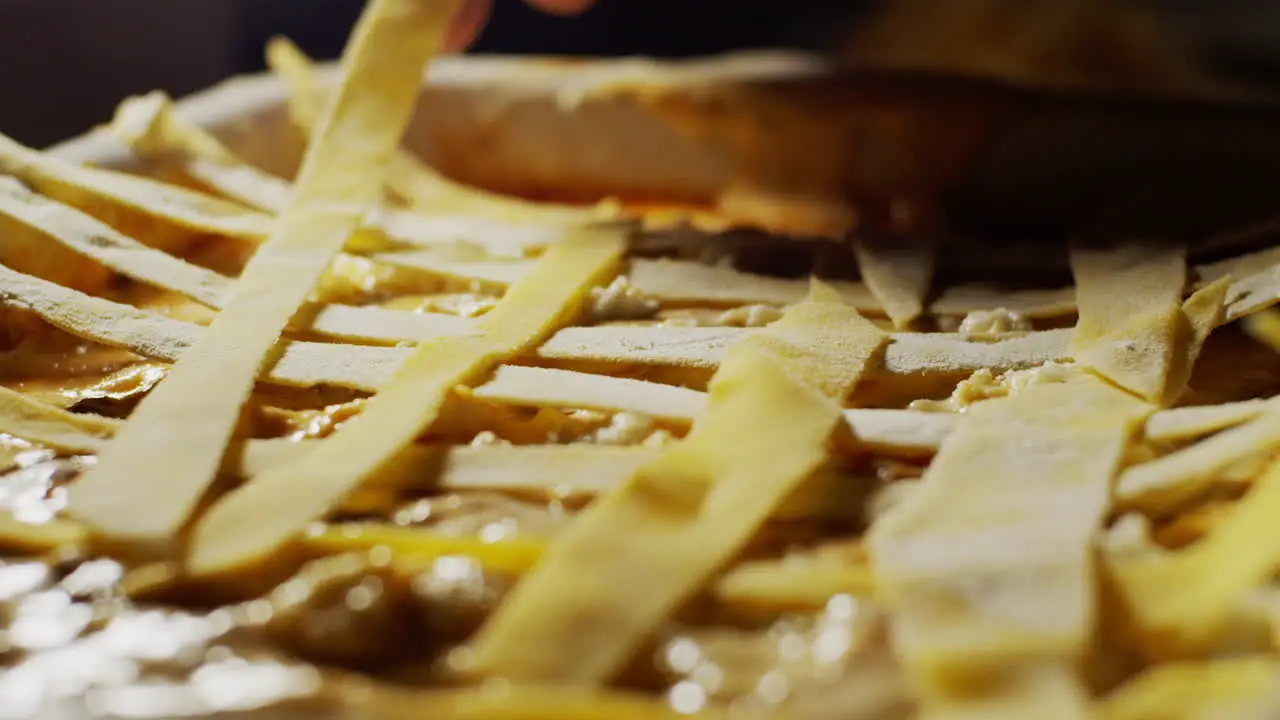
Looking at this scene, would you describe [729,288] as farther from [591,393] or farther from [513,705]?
[513,705]

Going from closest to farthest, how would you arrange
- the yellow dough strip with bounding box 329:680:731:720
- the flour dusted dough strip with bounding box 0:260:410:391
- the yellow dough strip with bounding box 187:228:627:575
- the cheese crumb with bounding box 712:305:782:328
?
the yellow dough strip with bounding box 329:680:731:720 → the yellow dough strip with bounding box 187:228:627:575 → the flour dusted dough strip with bounding box 0:260:410:391 → the cheese crumb with bounding box 712:305:782:328

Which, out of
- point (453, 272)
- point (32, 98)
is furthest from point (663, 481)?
point (32, 98)

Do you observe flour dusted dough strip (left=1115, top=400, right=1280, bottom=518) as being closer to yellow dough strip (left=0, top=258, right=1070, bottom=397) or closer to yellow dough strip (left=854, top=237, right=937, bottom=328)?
yellow dough strip (left=0, top=258, right=1070, bottom=397)

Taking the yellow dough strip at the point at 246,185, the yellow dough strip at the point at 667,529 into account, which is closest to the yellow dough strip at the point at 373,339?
the yellow dough strip at the point at 667,529

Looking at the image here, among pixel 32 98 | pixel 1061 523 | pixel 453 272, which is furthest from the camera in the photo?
pixel 32 98

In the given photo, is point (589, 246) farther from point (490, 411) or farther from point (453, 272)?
point (490, 411)

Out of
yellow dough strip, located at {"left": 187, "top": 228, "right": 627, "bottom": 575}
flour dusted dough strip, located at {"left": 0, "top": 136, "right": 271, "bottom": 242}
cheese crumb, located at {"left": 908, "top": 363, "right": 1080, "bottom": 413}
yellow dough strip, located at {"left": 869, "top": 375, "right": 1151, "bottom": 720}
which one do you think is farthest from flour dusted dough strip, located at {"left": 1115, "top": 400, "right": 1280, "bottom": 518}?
flour dusted dough strip, located at {"left": 0, "top": 136, "right": 271, "bottom": 242}
